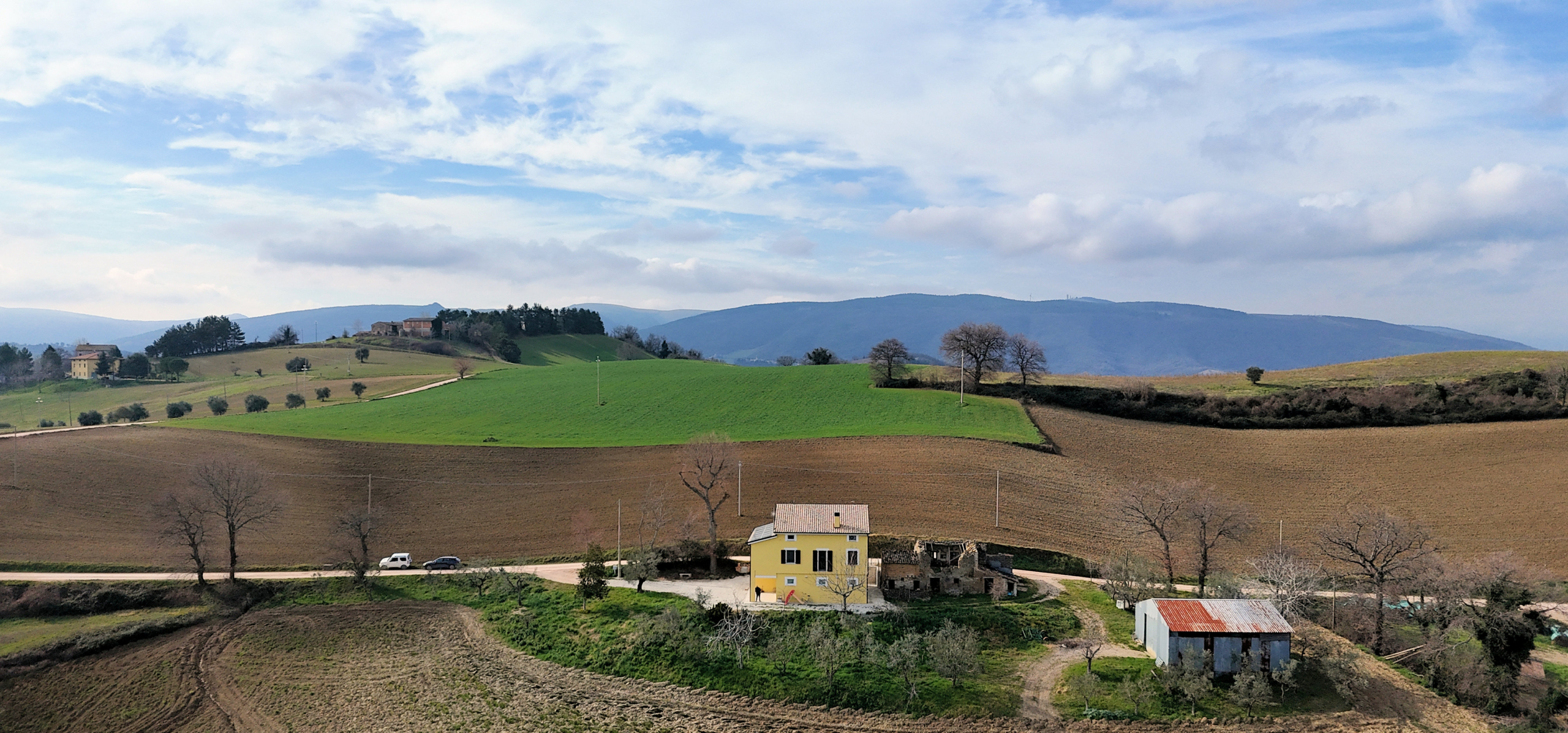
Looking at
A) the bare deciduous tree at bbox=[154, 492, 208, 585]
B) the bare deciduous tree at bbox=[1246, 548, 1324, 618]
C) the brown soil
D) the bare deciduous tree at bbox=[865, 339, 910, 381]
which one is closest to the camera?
the brown soil

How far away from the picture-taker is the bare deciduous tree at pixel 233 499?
4769 cm

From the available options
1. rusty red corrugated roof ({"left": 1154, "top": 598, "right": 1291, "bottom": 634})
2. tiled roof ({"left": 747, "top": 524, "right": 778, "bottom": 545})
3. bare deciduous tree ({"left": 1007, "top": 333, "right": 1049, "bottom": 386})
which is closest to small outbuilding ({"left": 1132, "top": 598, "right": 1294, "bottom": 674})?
rusty red corrugated roof ({"left": 1154, "top": 598, "right": 1291, "bottom": 634})

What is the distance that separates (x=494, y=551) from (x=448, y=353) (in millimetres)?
113167

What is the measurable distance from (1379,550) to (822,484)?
31.9 m

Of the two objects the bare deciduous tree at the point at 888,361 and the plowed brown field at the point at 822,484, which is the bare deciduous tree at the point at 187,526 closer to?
the plowed brown field at the point at 822,484

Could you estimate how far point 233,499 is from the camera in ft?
157

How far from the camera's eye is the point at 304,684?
35906 mm

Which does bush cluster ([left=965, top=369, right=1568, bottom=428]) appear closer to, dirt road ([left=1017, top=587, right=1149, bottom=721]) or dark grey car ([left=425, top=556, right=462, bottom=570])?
dirt road ([left=1017, top=587, right=1149, bottom=721])

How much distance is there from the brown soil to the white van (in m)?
9.09

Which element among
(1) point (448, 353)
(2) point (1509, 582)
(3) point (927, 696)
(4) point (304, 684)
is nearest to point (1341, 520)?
(2) point (1509, 582)

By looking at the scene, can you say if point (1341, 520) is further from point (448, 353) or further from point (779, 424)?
point (448, 353)

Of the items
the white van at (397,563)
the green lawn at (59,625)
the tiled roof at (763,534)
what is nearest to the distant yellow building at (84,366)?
the green lawn at (59,625)

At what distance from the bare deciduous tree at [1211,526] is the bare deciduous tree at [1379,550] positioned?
4.20 m

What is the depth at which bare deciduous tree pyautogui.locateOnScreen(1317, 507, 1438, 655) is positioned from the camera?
40188mm
